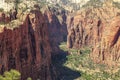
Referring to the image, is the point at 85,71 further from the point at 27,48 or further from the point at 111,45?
the point at 27,48

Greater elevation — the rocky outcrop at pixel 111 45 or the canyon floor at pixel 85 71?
the rocky outcrop at pixel 111 45

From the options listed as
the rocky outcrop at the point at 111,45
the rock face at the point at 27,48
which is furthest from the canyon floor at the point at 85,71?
the rock face at the point at 27,48

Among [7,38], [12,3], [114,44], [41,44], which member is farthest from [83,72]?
[7,38]

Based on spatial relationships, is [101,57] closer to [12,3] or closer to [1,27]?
[12,3]

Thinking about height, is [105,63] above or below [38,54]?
below

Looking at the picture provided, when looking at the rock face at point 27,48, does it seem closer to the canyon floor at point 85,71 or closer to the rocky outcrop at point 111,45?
Result: the canyon floor at point 85,71

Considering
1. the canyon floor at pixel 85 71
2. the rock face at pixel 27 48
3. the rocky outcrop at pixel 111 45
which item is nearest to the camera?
the rock face at pixel 27 48

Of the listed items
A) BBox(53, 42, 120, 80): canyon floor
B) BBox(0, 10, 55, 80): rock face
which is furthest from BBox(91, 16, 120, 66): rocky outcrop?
BBox(0, 10, 55, 80): rock face

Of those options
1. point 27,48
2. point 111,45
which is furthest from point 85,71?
point 27,48
